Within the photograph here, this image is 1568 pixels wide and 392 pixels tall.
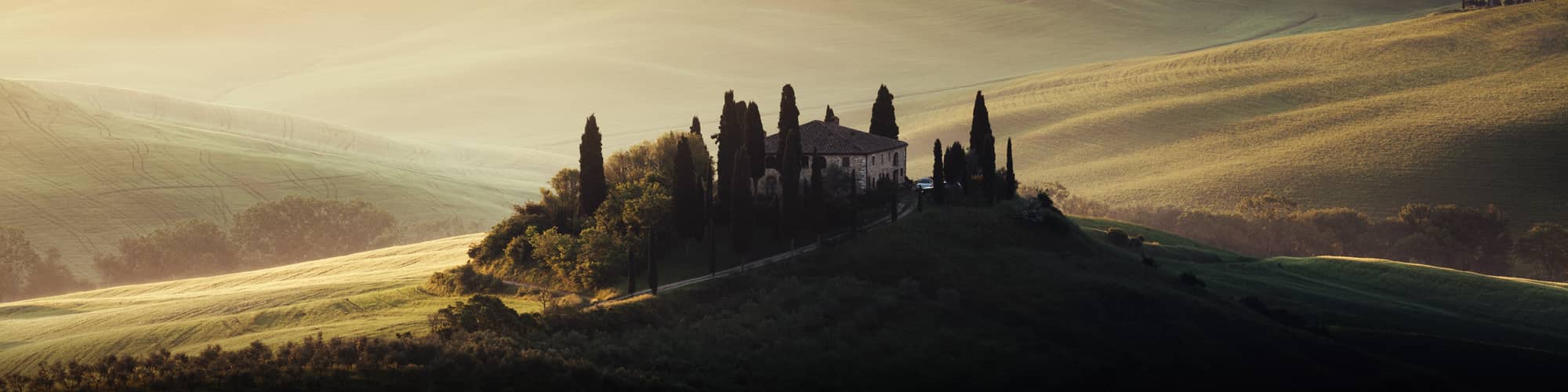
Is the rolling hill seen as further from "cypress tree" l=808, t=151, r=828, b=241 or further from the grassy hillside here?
"cypress tree" l=808, t=151, r=828, b=241

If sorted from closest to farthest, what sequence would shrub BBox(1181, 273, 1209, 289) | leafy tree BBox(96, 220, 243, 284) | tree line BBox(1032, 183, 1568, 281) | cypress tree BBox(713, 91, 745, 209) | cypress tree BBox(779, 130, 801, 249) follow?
cypress tree BBox(779, 130, 801, 249)
cypress tree BBox(713, 91, 745, 209)
shrub BBox(1181, 273, 1209, 289)
tree line BBox(1032, 183, 1568, 281)
leafy tree BBox(96, 220, 243, 284)

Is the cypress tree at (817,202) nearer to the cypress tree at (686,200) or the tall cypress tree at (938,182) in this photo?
the cypress tree at (686,200)

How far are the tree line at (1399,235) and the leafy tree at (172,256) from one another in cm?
9974

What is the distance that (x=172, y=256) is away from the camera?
429 ft

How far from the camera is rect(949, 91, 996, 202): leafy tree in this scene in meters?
90.6

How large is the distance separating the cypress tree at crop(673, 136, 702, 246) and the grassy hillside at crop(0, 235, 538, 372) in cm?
1208

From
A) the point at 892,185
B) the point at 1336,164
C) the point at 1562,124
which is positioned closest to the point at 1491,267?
the point at 1336,164

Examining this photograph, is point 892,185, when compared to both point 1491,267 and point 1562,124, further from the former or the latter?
point 1562,124

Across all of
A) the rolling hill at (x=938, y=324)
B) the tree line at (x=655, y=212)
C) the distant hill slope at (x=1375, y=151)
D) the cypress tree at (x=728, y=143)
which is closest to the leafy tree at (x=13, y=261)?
the rolling hill at (x=938, y=324)

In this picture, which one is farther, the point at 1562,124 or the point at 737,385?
the point at 1562,124

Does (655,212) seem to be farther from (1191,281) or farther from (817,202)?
(1191,281)

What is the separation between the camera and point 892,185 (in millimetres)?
92812

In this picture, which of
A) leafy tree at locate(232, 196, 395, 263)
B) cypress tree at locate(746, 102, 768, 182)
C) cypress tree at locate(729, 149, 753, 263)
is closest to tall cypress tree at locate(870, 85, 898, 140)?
cypress tree at locate(746, 102, 768, 182)

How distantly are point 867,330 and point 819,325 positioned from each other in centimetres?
255
